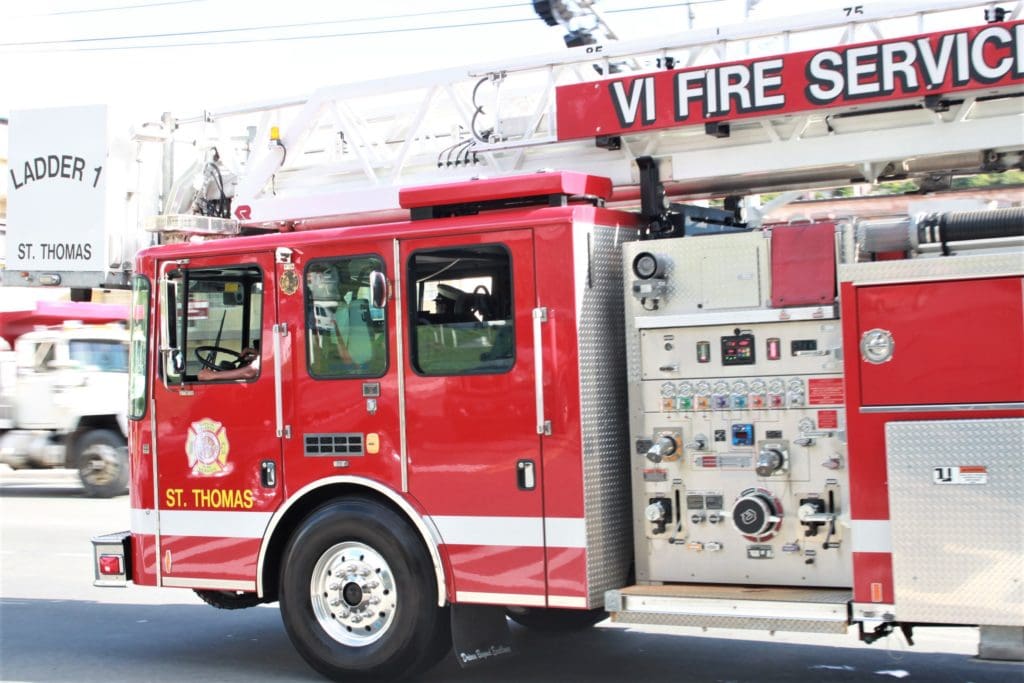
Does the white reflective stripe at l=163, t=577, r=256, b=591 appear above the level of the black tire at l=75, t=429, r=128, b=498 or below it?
below

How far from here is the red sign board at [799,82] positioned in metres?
6.16

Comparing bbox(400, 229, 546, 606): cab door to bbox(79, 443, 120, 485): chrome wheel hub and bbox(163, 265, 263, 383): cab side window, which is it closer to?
bbox(163, 265, 263, 383): cab side window

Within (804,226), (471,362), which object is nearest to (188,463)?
(471,362)

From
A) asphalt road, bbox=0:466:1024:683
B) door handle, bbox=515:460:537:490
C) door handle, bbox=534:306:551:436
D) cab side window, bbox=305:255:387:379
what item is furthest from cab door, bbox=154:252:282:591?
door handle, bbox=534:306:551:436

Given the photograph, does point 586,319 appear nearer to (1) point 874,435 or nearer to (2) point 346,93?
(1) point 874,435

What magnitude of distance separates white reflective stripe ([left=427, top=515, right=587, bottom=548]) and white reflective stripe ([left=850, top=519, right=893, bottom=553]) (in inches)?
53.0

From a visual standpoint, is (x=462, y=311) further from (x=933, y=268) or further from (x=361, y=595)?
(x=933, y=268)

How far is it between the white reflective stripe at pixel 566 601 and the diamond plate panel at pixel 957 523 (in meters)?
1.56

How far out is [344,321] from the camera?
23.7 feet

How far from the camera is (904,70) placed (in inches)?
250

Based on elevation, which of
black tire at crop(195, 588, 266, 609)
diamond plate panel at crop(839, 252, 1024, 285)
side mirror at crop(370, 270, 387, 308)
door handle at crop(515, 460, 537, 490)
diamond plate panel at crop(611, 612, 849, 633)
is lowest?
black tire at crop(195, 588, 266, 609)

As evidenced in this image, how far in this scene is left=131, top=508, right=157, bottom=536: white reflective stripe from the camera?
7.75 m

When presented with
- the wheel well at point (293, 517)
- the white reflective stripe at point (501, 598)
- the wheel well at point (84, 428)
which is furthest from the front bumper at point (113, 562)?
the wheel well at point (84, 428)

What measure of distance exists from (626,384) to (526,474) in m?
0.76
